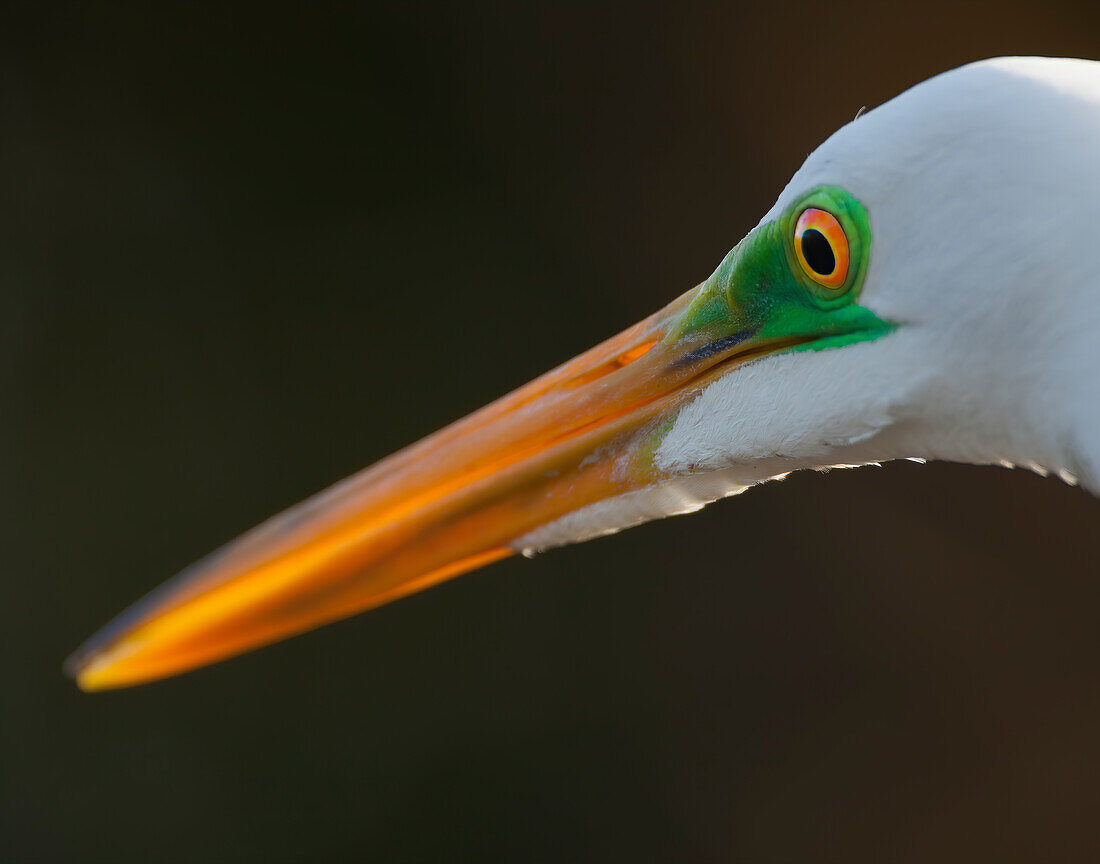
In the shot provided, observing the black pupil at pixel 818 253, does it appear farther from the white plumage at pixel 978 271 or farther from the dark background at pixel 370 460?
the dark background at pixel 370 460

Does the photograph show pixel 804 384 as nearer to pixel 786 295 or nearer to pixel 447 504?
pixel 786 295

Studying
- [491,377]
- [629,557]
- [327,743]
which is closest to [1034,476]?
[629,557]

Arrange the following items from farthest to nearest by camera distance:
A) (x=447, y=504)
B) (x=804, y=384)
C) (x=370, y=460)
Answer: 1. (x=370, y=460)
2. (x=447, y=504)
3. (x=804, y=384)

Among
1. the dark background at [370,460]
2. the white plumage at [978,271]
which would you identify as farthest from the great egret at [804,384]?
the dark background at [370,460]

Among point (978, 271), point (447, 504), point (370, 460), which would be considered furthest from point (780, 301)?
point (370, 460)

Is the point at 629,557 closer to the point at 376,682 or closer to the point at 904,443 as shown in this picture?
the point at 376,682

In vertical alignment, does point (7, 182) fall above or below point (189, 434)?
above
